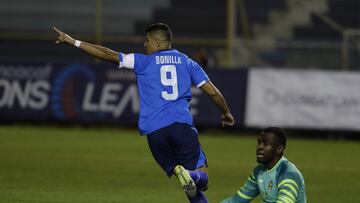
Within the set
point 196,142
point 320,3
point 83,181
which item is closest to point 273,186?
point 196,142

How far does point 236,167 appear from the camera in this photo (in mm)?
17594

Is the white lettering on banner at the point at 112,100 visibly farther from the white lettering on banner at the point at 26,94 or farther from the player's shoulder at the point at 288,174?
Result: the player's shoulder at the point at 288,174

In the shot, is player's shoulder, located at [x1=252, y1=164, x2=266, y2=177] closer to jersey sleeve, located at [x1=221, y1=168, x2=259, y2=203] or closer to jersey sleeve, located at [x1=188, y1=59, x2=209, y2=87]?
jersey sleeve, located at [x1=221, y1=168, x2=259, y2=203]

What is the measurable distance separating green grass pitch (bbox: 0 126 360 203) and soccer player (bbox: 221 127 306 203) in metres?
4.45

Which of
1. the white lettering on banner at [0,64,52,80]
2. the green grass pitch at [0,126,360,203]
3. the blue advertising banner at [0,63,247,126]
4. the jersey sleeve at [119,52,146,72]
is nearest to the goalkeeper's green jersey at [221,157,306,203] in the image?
the jersey sleeve at [119,52,146,72]

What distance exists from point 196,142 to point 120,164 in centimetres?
752

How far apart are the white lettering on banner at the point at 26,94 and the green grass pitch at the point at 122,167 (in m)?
0.78

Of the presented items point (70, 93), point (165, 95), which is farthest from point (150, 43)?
point (70, 93)

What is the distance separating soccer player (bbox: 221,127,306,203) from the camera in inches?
317

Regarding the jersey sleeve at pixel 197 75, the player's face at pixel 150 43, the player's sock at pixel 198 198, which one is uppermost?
the player's face at pixel 150 43

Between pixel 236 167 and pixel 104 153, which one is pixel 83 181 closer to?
pixel 236 167

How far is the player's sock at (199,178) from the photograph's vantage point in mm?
10000

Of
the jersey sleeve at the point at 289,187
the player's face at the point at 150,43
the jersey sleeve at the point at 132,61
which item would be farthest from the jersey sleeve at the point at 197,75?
the jersey sleeve at the point at 289,187

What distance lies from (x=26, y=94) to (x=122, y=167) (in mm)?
10134
